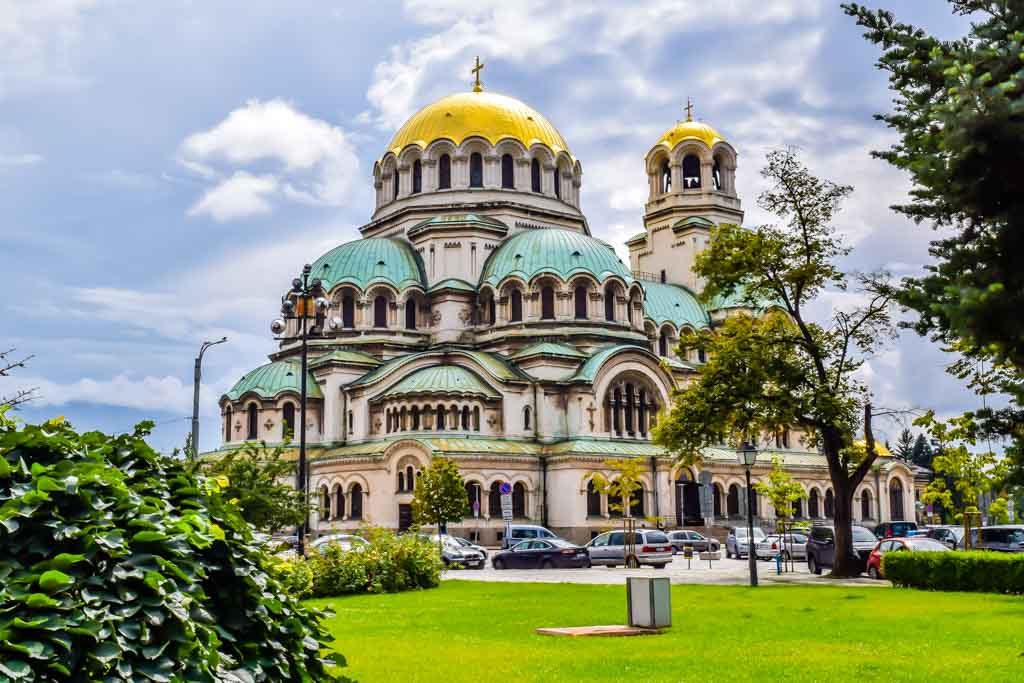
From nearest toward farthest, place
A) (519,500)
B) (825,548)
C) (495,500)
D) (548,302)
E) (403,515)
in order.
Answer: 1. (825,548)
2. (403,515)
3. (495,500)
4. (519,500)
5. (548,302)

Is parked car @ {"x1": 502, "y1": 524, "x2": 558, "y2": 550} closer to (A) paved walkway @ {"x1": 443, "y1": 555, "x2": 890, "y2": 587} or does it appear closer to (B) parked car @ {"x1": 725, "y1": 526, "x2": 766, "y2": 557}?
(A) paved walkway @ {"x1": 443, "y1": 555, "x2": 890, "y2": 587}

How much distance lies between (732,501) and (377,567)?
42109mm

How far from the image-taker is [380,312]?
66750mm

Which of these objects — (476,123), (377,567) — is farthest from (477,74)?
(377,567)

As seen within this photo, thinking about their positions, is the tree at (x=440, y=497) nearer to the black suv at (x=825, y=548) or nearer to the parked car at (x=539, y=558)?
the parked car at (x=539, y=558)

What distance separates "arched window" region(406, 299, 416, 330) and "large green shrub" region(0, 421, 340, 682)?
59120 millimetres

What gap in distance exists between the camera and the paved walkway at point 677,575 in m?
31.6

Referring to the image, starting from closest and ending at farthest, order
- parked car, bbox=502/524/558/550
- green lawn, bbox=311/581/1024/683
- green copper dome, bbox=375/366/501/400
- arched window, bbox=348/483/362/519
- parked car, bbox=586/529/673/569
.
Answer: green lawn, bbox=311/581/1024/683
parked car, bbox=586/529/673/569
parked car, bbox=502/524/558/550
green copper dome, bbox=375/366/501/400
arched window, bbox=348/483/362/519

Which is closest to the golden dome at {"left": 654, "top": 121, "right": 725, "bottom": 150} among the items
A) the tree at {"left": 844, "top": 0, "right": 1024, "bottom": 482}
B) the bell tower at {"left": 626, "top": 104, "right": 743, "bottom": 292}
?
the bell tower at {"left": 626, "top": 104, "right": 743, "bottom": 292}

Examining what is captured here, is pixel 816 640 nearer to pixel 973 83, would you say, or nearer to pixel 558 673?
pixel 558 673

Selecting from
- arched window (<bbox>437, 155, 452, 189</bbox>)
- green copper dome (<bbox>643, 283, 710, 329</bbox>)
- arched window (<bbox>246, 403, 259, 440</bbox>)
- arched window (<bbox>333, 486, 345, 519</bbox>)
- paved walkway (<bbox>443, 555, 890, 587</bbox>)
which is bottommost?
paved walkway (<bbox>443, 555, 890, 587</bbox>)

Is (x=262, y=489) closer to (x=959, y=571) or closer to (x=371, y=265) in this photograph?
(x=959, y=571)

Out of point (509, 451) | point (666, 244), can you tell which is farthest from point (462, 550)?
point (666, 244)

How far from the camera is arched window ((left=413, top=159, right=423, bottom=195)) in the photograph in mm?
71688
